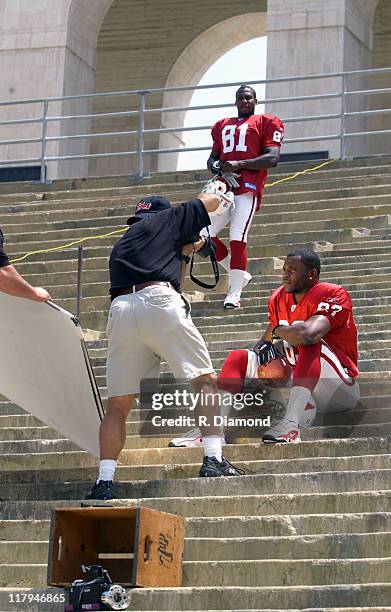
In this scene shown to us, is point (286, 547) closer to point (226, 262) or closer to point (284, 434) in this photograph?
point (284, 434)

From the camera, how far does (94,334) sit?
1191 cm

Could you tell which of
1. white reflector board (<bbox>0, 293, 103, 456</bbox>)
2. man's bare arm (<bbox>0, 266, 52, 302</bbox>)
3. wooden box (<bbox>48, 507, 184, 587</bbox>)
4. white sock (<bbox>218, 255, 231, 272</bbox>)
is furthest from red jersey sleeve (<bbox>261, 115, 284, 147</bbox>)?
wooden box (<bbox>48, 507, 184, 587</bbox>)

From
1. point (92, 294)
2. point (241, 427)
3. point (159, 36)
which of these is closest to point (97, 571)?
point (241, 427)

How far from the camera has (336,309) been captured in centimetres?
895

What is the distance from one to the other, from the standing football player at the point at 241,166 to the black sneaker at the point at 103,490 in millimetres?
3829

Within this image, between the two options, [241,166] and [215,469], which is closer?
[215,469]

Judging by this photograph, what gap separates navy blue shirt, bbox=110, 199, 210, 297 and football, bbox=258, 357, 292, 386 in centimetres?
91

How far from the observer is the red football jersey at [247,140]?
12.0m

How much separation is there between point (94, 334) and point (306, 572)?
5.17m

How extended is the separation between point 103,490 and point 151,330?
863 mm

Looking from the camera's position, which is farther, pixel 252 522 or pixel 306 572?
pixel 252 522

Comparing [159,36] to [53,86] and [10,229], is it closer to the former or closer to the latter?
[53,86]

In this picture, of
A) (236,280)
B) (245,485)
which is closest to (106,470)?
(245,485)

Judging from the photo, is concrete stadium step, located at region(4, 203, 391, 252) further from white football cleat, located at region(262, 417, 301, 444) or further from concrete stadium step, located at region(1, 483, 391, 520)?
concrete stadium step, located at region(1, 483, 391, 520)
